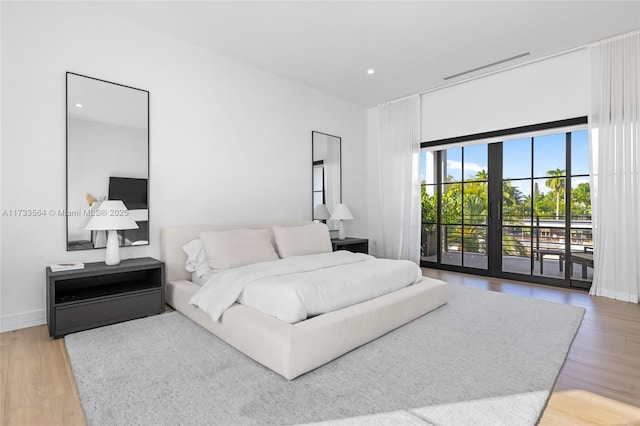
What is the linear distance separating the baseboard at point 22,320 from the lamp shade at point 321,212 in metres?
3.20

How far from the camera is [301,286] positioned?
2170mm

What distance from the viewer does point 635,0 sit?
2.84 m

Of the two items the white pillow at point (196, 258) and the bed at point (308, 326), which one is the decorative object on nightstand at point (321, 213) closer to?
the white pillow at point (196, 258)

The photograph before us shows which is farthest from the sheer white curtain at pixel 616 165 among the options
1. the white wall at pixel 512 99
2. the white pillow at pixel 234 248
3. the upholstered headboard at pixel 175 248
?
the upholstered headboard at pixel 175 248

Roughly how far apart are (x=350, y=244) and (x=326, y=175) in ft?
3.65

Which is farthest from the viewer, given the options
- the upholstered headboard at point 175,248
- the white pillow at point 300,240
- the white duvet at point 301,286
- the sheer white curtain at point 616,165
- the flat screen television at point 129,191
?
the white pillow at point 300,240

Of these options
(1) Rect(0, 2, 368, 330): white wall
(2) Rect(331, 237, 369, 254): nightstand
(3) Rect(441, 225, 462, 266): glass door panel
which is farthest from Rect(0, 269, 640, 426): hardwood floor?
(2) Rect(331, 237, 369, 254): nightstand

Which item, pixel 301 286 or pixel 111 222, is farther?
pixel 111 222

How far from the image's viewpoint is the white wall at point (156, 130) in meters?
2.63

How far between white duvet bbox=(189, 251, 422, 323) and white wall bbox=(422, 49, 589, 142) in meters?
2.69

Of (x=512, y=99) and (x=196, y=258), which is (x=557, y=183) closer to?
(x=512, y=99)

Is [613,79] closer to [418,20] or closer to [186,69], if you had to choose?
[418,20]

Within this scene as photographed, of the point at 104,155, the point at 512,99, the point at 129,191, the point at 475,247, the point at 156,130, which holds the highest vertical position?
the point at 512,99

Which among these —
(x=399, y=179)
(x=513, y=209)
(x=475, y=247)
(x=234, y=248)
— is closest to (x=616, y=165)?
(x=513, y=209)
